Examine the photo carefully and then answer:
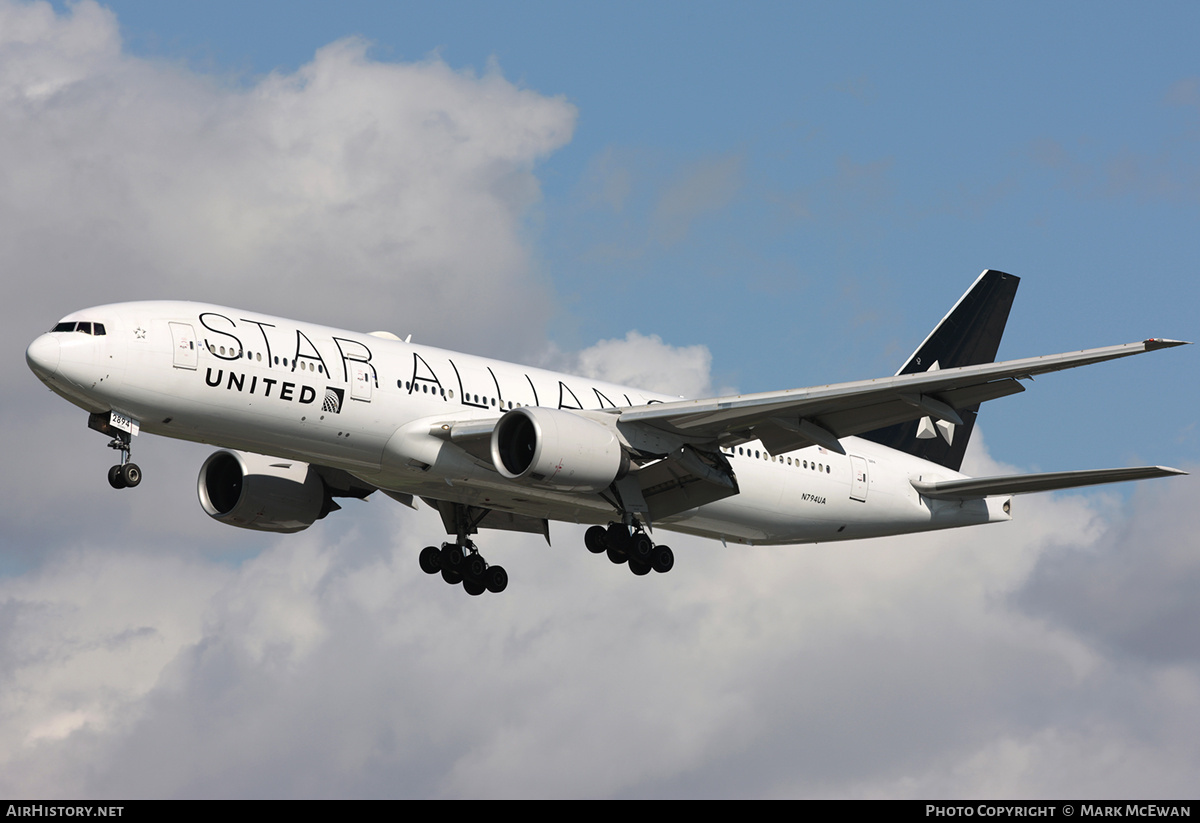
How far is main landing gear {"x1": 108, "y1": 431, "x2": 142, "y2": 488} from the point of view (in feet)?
96.6

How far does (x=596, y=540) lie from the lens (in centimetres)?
Answer: 3625

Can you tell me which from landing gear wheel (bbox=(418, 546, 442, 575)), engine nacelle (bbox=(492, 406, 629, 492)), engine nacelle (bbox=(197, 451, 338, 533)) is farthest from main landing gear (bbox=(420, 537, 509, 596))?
engine nacelle (bbox=(492, 406, 629, 492))

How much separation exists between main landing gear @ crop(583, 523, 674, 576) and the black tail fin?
9603mm

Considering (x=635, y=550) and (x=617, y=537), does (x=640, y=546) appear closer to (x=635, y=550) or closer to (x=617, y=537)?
(x=635, y=550)

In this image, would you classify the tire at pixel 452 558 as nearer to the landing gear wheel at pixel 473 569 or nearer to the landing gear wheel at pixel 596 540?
the landing gear wheel at pixel 473 569

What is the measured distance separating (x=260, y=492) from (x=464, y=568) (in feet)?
19.0

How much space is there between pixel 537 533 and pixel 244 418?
40.0 feet

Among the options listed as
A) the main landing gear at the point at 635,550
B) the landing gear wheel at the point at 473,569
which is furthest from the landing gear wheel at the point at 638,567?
the landing gear wheel at the point at 473,569

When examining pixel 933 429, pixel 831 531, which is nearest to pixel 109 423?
pixel 831 531

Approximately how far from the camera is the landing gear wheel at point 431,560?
1559 inches

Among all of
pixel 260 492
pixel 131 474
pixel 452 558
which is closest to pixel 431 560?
pixel 452 558

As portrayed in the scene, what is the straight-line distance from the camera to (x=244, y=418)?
2989cm
